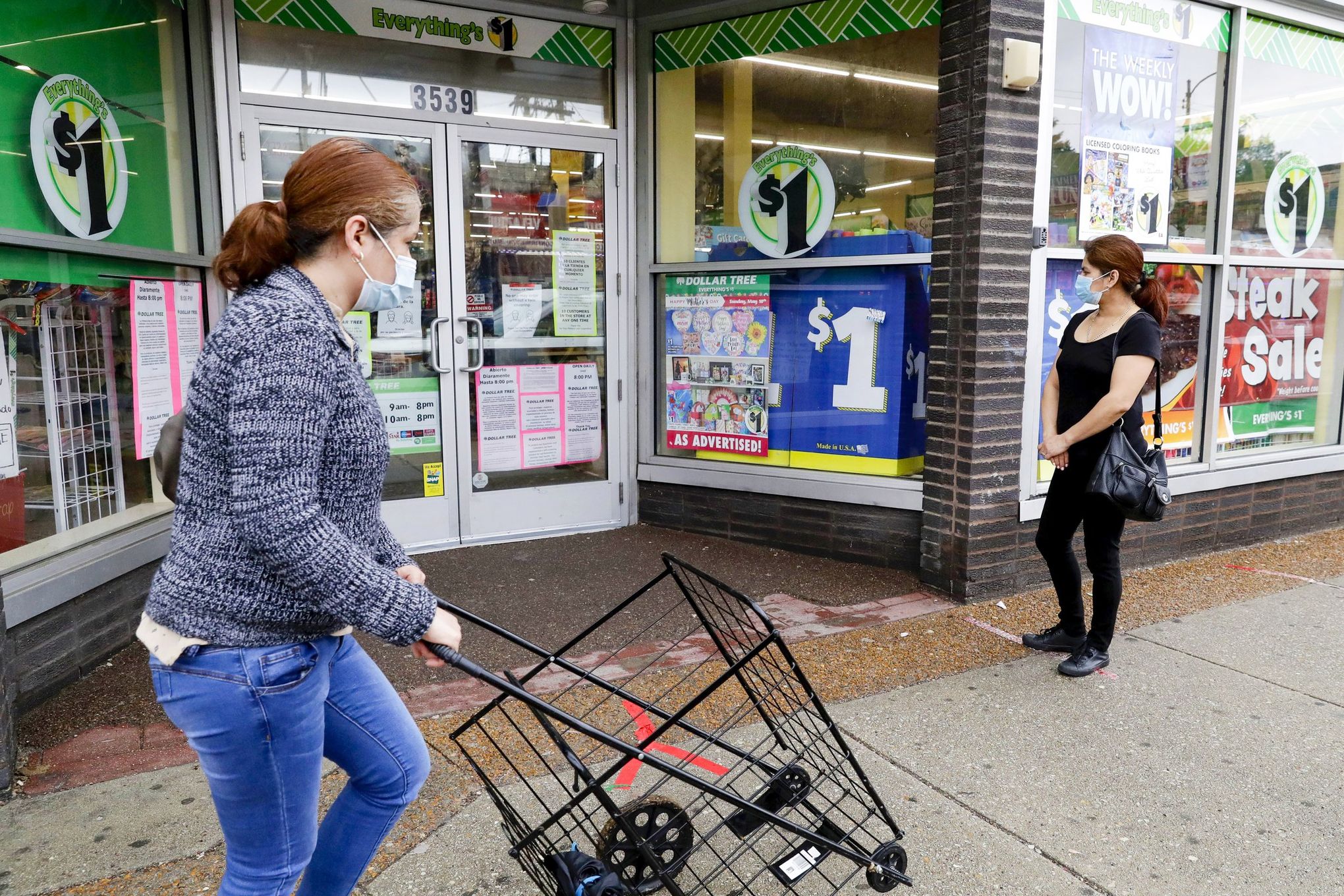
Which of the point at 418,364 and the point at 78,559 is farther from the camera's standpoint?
the point at 418,364

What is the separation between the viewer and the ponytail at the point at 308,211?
183cm

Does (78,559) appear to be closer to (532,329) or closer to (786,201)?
(532,329)

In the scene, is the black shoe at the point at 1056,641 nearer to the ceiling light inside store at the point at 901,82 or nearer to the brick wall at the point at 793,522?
the brick wall at the point at 793,522

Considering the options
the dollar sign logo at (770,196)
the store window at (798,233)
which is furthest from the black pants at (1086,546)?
the dollar sign logo at (770,196)

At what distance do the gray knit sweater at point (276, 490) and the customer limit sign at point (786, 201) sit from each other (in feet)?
14.4

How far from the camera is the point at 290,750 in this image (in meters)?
1.82

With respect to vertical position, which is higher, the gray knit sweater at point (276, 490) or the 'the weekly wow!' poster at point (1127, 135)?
the 'the weekly wow!' poster at point (1127, 135)

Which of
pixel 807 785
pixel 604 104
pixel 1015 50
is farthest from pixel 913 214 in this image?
pixel 807 785

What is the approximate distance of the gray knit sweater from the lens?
66.3 inches

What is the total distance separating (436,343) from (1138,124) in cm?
417

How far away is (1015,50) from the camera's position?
15.8 feet

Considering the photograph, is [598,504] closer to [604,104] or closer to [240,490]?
[604,104]

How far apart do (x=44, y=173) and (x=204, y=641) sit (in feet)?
10.2

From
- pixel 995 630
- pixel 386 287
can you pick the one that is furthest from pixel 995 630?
pixel 386 287
